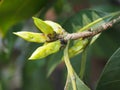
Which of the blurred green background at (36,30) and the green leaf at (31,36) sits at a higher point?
the green leaf at (31,36)

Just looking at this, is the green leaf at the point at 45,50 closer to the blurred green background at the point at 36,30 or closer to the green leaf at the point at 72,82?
the green leaf at the point at 72,82

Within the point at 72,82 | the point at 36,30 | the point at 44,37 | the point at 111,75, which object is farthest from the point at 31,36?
the point at 36,30

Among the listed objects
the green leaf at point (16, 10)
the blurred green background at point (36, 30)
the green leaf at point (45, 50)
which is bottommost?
the blurred green background at point (36, 30)

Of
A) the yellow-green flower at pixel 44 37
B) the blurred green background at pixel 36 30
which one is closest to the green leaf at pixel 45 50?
the yellow-green flower at pixel 44 37

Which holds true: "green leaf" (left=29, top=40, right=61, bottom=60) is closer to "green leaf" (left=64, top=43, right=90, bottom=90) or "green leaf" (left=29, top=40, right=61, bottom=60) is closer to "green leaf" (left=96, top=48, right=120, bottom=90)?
"green leaf" (left=64, top=43, right=90, bottom=90)

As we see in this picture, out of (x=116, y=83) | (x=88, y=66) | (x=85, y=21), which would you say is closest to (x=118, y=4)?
(x=88, y=66)

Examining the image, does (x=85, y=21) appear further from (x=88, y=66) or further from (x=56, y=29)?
(x=88, y=66)
